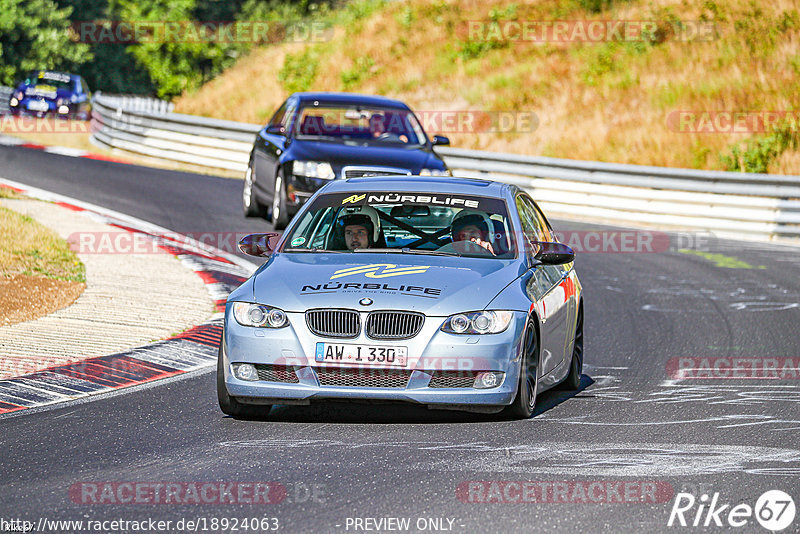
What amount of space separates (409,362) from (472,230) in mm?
1716

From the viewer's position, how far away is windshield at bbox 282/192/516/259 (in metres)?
8.96

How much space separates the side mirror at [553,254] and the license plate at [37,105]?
3216 cm

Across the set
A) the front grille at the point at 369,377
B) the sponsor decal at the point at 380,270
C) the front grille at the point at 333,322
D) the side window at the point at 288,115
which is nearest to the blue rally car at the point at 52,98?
the side window at the point at 288,115

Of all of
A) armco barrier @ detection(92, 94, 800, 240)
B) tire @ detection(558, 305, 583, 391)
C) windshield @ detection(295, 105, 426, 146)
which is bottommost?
armco barrier @ detection(92, 94, 800, 240)

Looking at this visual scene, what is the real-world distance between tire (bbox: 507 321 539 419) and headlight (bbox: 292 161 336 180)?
822 centimetres

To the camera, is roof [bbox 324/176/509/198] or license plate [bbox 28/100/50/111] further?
license plate [bbox 28/100/50/111]

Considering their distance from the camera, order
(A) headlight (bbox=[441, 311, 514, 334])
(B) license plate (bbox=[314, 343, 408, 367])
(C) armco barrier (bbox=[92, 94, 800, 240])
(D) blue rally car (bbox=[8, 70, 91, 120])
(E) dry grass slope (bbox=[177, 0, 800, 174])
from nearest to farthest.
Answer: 1. (B) license plate (bbox=[314, 343, 408, 367])
2. (A) headlight (bbox=[441, 311, 514, 334])
3. (C) armco barrier (bbox=[92, 94, 800, 240])
4. (E) dry grass slope (bbox=[177, 0, 800, 174])
5. (D) blue rally car (bbox=[8, 70, 91, 120])

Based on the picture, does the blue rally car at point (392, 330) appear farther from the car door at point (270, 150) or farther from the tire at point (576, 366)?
the car door at point (270, 150)

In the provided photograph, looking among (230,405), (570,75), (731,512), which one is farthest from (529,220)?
(570,75)

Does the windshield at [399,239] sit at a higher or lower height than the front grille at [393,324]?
higher

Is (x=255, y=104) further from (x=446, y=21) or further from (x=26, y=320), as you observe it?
(x=26, y=320)

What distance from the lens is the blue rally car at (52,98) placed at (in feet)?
127

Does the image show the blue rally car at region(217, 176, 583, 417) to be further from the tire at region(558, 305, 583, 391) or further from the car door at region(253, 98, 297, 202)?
the car door at region(253, 98, 297, 202)

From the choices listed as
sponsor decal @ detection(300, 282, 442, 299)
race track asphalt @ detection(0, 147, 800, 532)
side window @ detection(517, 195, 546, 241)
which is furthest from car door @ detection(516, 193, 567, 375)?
sponsor decal @ detection(300, 282, 442, 299)
